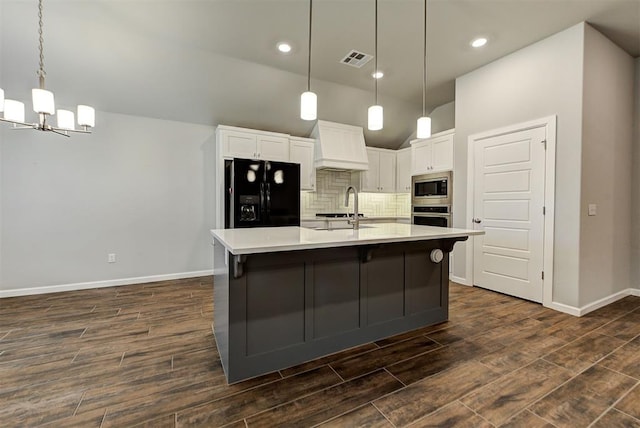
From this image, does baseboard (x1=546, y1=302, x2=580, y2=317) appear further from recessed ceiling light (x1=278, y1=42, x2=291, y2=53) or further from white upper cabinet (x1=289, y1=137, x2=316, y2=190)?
recessed ceiling light (x1=278, y1=42, x2=291, y2=53)

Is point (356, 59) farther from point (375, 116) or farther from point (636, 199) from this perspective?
point (636, 199)

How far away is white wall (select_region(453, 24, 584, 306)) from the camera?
2.89 meters

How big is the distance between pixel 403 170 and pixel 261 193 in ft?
9.51

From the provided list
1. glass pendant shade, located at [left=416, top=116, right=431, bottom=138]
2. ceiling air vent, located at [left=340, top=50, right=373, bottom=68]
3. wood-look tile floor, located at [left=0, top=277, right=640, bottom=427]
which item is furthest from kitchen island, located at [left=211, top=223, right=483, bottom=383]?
ceiling air vent, located at [left=340, top=50, right=373, bottom=68]

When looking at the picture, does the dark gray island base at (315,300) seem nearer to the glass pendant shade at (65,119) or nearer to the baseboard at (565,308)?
the baseboard at (565,308)

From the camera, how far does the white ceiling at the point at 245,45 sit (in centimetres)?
268

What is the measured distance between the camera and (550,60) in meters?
3.07

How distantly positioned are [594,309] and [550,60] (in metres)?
2.68

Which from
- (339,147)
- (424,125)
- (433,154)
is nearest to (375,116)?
(424,125)

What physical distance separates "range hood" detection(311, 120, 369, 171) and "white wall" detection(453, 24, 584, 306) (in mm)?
2061

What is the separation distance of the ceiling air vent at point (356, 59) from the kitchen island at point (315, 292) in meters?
2.38

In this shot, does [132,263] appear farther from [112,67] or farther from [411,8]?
[411,8]

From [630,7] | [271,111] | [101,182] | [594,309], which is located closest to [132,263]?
[101,182]

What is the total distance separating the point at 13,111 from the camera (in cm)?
229
